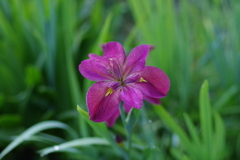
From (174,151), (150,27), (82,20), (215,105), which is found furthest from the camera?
(82,20)

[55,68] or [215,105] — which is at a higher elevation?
[55,68]

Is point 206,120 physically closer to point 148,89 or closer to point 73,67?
point 148,89

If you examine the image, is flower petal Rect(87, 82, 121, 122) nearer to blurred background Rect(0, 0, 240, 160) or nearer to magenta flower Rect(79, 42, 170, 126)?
magenta flower Rect(79, 42, 170, 126)

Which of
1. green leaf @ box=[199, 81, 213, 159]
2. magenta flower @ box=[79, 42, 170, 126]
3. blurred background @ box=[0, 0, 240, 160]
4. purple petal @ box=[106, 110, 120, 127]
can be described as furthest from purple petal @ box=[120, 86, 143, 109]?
blurred background @ box=[0, 0, 240, 160]

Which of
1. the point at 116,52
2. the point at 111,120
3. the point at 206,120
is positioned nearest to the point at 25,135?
the point at 111,120

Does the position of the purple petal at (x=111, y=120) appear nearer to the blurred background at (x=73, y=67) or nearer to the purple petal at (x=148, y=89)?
the purple petal at (x=148, y=89)

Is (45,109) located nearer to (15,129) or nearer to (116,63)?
(15,129)

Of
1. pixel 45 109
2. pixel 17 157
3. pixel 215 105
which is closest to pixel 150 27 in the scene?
pixel 215 105

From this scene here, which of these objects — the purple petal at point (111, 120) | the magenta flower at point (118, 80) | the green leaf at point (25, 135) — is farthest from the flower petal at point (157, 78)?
the green leaf at point (25, 135)
